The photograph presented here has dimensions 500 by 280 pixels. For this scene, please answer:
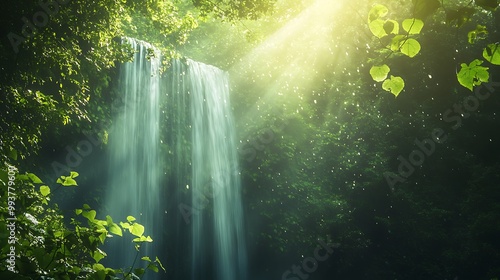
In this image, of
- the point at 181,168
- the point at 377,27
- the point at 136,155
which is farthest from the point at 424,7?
the point at 181,168

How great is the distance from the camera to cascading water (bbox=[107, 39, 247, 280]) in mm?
13438

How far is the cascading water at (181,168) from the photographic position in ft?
44.1

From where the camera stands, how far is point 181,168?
15352 mm

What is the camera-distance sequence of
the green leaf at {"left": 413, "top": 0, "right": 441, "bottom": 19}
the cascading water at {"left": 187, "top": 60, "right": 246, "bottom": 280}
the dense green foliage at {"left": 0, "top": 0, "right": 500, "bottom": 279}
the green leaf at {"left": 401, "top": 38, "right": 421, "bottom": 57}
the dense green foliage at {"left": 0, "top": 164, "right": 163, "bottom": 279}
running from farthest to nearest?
1. the dense green foliage at {"left": 0, "top": 0, "right": 500, "bottom": 279}
2. the cascading water at {"left": 187, "top": 60, "right": 246, "bottom": 280}
3. the dense green foliage at {"left": 0, "top": 164, "right": 163, "bottom": 279}
4. the green leaf at {"left": 401, "top": 38, "right": 421, "bottom": 57}
5. the green leaf at {"left": 413, "top": 0, "right": 441, "bottom": 19}

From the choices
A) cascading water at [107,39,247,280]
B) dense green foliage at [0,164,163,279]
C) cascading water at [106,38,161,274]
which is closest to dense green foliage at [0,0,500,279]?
cascading water at [107,39,247,280]

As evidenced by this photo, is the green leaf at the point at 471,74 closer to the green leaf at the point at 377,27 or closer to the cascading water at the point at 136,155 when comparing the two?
the green leaf at the point at 377,27

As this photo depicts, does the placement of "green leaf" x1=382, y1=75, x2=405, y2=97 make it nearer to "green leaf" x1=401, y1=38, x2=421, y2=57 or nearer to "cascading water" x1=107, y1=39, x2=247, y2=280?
"green leaf" x1=401, y1=38, x2=421, y2=57

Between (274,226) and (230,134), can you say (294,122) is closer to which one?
(230,134)

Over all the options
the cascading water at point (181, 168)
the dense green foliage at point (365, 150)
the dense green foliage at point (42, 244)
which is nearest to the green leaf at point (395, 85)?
the dense green foliage at point (42, 244)

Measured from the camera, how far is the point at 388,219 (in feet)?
59.4

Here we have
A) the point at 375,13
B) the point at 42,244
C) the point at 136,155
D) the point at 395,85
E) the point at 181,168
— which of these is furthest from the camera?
the point at 181,168

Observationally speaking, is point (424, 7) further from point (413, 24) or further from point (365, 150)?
point (365, 150)

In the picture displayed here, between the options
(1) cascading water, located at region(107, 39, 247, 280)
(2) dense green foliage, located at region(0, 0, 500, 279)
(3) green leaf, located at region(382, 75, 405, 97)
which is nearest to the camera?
(3) green leaf, located at region(382, 75, 405, 97)

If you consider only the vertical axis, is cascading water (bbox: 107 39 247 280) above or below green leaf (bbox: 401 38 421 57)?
above
